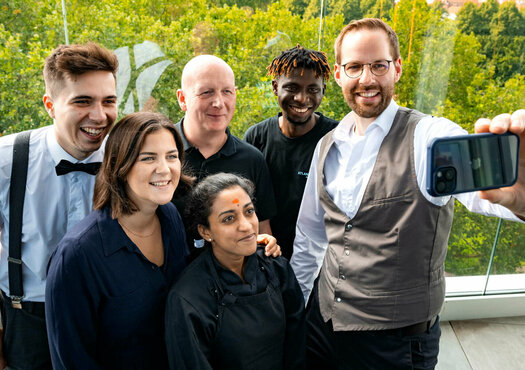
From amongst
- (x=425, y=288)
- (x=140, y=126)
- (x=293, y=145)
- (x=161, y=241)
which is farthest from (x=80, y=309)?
(x=293, y=145)

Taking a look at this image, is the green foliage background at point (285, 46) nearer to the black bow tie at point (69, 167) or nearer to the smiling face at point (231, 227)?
the black bow tie at point (69, 167)

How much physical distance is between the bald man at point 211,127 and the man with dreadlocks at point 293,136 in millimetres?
211

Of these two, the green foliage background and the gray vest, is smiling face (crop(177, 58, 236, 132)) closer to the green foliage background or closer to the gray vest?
the gray vest

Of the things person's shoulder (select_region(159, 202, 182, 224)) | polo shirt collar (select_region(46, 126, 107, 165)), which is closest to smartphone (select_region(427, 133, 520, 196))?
person's shoulder (select_region(159, 202, 182, 224))

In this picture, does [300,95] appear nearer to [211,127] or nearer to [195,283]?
[211,127]

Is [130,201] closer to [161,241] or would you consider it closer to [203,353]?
[161,241]

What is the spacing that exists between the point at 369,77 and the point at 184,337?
1172 millimetres

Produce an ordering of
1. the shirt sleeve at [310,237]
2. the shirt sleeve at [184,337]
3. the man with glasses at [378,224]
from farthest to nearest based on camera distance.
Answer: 1. the shirt sleeve at [310,237]
2. the man with glasses at [378,224]
3. the shirt sleeve at [184,337]

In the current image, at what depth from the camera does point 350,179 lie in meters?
1.56

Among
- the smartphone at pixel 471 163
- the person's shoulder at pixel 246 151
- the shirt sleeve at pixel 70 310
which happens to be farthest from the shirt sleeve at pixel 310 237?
the shirt sleeve at pixel 70 310

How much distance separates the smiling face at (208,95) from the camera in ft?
6.24

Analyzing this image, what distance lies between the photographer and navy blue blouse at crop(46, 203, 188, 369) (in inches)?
47.6

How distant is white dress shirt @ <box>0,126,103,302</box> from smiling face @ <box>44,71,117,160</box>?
7cm

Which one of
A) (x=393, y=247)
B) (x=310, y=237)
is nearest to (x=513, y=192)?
(x=393, y=247)
